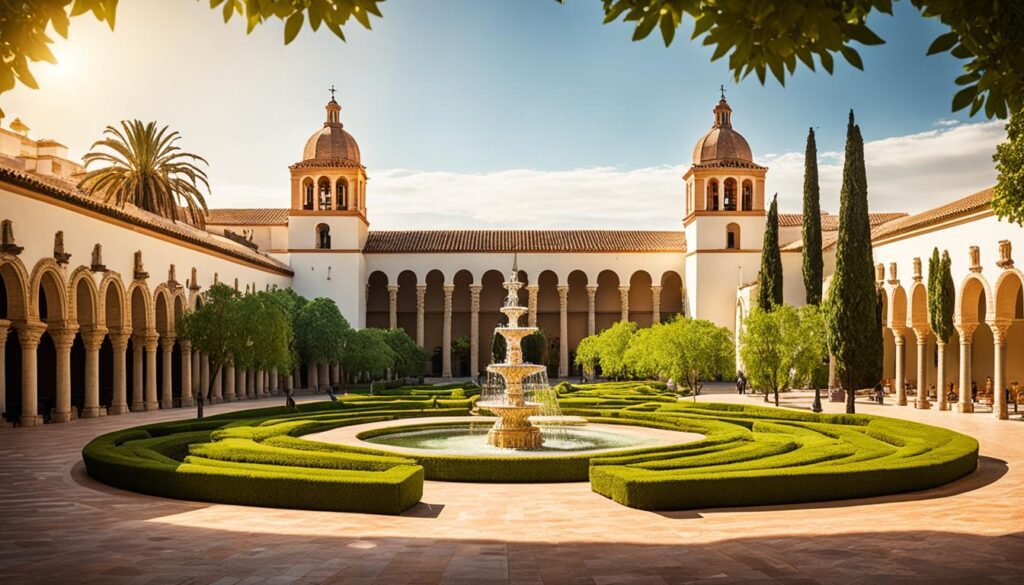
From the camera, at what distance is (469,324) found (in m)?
65.9

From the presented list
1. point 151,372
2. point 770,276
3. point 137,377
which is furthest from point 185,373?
point 770,276

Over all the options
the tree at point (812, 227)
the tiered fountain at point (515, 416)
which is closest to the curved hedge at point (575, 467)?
the tiered fountain at point (515, 416)

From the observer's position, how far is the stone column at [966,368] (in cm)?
2883

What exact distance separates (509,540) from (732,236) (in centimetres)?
4919

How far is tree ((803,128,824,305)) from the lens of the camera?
40.7m

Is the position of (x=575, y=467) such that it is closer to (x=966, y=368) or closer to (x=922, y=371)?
(x=966, y=368)

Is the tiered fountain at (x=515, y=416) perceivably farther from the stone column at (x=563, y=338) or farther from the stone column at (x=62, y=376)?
the stone column at (x=563, y=338)

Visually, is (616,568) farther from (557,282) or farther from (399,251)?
(557,282)

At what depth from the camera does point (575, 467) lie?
15898mm

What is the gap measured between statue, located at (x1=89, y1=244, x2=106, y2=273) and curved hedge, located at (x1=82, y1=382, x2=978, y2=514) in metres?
9.27

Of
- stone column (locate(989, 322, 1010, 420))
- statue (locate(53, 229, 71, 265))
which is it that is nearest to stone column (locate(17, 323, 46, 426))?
statue (locate(53, 229, 71, 265))

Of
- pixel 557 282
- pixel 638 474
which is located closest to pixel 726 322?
pixel 557 282

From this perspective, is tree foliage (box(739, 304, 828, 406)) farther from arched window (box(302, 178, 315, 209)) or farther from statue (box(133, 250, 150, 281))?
arched window (box(302, 178, 315, 209))

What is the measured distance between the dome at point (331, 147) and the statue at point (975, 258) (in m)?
38.6
